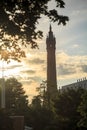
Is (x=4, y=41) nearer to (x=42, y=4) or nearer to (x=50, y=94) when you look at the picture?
(x=42, y=4)

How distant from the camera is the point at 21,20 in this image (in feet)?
91.0

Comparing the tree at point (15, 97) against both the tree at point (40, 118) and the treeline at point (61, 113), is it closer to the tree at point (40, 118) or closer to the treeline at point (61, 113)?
the treeline at point (61, 113)

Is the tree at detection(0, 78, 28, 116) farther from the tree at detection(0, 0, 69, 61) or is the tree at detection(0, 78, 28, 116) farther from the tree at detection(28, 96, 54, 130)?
the tree at detection(0, 0, 69, 61)

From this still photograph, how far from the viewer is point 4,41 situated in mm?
28438

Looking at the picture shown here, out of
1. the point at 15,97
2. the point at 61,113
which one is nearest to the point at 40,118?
the point at 61,113

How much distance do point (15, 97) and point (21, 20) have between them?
97889 mm

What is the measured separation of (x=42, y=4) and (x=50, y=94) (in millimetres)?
92933

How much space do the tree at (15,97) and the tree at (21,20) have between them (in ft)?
238

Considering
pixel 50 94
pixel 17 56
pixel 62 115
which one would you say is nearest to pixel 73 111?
pixel 62 115

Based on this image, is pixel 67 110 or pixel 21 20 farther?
pixel 67 110

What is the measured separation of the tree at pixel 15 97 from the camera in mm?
104250

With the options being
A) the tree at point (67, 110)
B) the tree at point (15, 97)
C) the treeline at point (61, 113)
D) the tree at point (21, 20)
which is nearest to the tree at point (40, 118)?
the treeline at point (61, 113)

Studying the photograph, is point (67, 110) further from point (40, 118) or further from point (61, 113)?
point (40, 118)

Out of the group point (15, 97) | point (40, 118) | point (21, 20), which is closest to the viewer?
point (21, 20)
